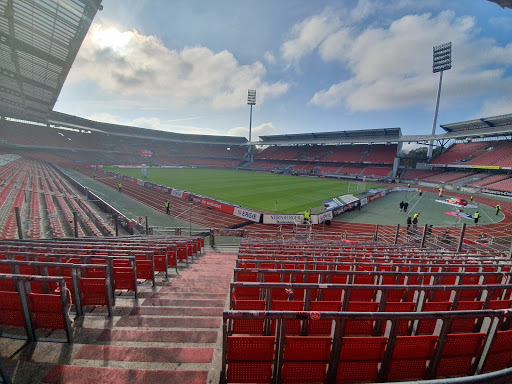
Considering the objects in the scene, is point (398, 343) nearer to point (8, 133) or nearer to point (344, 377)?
point (344, 377)

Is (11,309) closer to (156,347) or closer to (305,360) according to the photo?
(156,347)

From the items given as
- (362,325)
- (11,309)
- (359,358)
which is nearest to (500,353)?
(362,325)

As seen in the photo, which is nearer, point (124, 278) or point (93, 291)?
point (93, 291)

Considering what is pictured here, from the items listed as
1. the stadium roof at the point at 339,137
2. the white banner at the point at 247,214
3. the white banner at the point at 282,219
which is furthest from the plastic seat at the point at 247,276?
the stadium roof at the point at 339,137

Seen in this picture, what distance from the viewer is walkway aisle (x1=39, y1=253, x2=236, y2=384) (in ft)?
8.25

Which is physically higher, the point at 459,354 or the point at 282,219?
the point at 459,354

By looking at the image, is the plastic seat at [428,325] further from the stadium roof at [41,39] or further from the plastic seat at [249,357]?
the stadium roof at [41,39]

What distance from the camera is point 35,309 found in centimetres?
308

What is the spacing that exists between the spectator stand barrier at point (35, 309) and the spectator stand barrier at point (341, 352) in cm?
235

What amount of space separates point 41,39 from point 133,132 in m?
78.7

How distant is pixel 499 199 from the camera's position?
113ft

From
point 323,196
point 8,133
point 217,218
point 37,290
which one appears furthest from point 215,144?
point 37,290

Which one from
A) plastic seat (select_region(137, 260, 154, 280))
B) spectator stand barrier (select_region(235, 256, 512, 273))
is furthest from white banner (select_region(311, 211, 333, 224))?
plastic seat (select_region(137, 260, 154, 280))

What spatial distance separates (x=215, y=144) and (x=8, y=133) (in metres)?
65.7
